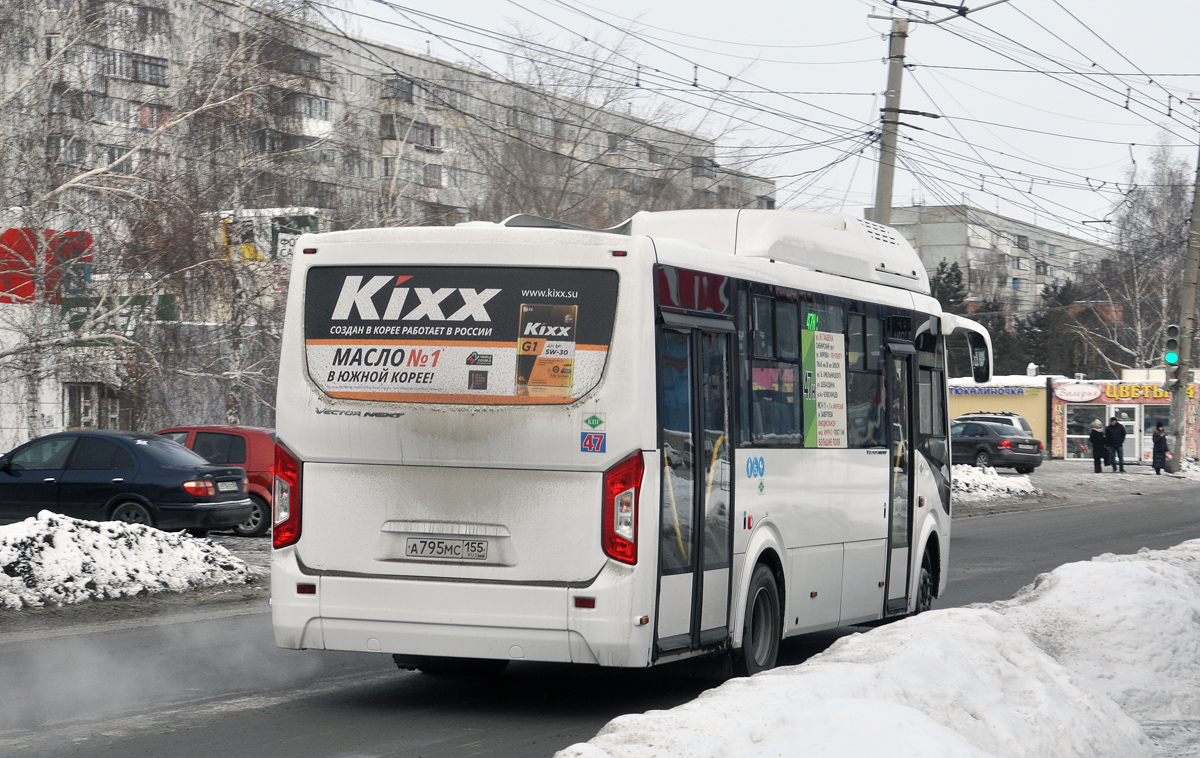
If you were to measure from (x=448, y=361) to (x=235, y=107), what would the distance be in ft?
64.6

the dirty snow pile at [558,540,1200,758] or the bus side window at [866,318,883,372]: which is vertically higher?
the bus side window at [866,318,883,372]

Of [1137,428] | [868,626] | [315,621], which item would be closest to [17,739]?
[315,621]

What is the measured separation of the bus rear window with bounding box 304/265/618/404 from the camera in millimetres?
7691

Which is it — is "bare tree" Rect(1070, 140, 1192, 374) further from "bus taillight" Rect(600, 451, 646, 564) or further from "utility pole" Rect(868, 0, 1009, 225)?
"bus taillight" Rect(600, 451, 646, 564)

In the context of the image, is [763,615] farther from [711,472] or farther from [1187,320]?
[1187,320]

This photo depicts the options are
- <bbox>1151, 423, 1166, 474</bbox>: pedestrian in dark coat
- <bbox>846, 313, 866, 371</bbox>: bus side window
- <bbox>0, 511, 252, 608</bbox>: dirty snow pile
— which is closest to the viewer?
<bbox>846, 313, 866, 371</bbox>: bus side window

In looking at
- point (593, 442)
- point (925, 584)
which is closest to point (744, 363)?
point (593, 442)

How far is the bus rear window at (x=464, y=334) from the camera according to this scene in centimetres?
769

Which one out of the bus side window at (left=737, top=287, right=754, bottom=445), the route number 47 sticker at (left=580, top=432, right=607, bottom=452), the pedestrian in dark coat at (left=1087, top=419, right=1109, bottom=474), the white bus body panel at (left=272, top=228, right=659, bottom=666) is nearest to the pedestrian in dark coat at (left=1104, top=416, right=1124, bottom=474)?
the pedestrian in dark coat at (left=1087, top=419, right=1109, bottom=474)

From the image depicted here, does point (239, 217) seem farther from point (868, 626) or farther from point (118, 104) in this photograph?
point (868, 626)

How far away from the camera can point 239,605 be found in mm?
13695

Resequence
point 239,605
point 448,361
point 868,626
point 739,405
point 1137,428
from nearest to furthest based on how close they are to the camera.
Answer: point 448,361 → point 739,405 → point 868,626 → point 239,605 → point 1137,428

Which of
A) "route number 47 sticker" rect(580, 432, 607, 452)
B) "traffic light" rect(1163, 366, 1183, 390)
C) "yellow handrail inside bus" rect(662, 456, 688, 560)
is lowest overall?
"yellow handrail inside bus" rect(662, 456, 688, 560)

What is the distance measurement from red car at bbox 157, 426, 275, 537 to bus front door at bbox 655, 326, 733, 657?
12856 millimetres
